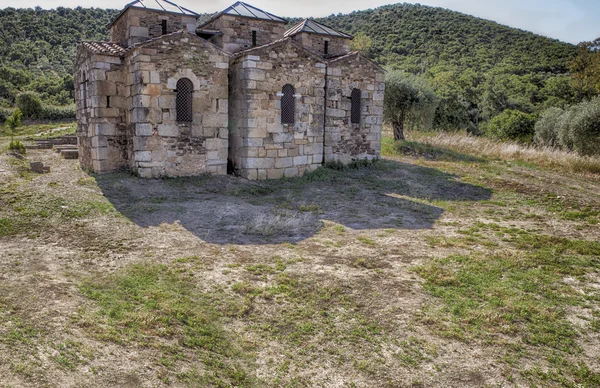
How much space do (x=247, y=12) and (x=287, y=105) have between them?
13.5 ft

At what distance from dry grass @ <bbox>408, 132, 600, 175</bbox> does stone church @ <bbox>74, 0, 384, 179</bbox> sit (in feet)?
28.3

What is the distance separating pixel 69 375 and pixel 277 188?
9341 millimetres

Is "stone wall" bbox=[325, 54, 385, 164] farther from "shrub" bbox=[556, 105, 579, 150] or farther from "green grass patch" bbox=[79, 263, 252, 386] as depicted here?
"green grass patch" bbox=[79, 263, 252, 386]

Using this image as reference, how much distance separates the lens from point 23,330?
175 inches

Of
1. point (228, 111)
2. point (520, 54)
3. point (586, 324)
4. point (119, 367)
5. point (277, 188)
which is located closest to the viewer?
point (119, 367)

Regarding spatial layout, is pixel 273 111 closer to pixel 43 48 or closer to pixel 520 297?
pixel 520 297

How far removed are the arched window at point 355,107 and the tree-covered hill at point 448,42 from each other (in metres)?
31.5

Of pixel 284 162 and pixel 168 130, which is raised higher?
pixel 168 130

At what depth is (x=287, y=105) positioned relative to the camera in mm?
13992

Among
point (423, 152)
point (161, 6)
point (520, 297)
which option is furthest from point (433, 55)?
point (520, 297)

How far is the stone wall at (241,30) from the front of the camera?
15.0 meters

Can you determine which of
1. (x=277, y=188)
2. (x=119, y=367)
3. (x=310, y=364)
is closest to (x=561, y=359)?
(x=310, y=364)

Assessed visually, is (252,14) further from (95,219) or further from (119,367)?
(119,367)

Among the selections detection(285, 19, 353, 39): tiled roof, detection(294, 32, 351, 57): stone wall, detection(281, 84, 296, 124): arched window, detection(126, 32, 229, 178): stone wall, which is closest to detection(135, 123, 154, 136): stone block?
detection(126, 32, 229, 178): stone wall
